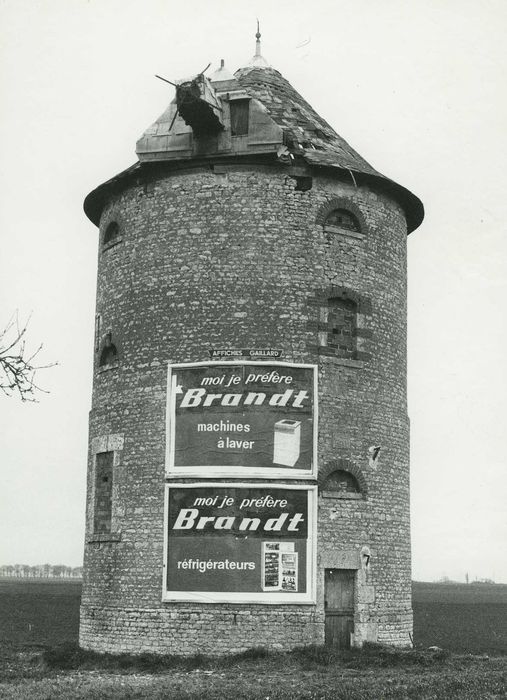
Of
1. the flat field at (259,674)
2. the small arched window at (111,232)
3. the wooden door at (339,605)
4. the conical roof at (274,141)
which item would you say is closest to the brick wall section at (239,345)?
the wooden door at (339,605)

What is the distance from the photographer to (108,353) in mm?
25172

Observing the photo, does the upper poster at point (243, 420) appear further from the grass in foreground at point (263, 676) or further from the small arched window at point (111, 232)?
the small arched window at point (111, 232)

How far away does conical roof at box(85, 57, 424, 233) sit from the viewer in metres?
23.8

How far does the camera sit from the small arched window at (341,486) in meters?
22.7

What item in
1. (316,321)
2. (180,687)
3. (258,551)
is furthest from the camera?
(316,321)

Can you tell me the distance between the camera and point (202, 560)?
21875 millimetres

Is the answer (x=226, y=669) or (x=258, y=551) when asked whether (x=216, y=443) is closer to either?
(x=258, y=551)

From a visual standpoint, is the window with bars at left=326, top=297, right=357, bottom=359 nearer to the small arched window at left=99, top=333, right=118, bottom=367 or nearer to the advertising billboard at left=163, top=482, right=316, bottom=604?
the advertising billboard at left=163, top=482, right=316, bottom=604

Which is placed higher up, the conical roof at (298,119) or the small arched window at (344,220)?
the conical roof at (298,119)

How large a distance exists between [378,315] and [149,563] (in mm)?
7770

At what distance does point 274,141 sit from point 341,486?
791 centimetres

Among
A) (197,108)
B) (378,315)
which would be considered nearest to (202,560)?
(378,315)

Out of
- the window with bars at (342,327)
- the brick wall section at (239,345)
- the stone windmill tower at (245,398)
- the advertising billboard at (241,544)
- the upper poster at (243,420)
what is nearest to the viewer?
the advertising billboard at (241,544)

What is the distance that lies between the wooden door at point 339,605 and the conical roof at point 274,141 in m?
9.09
